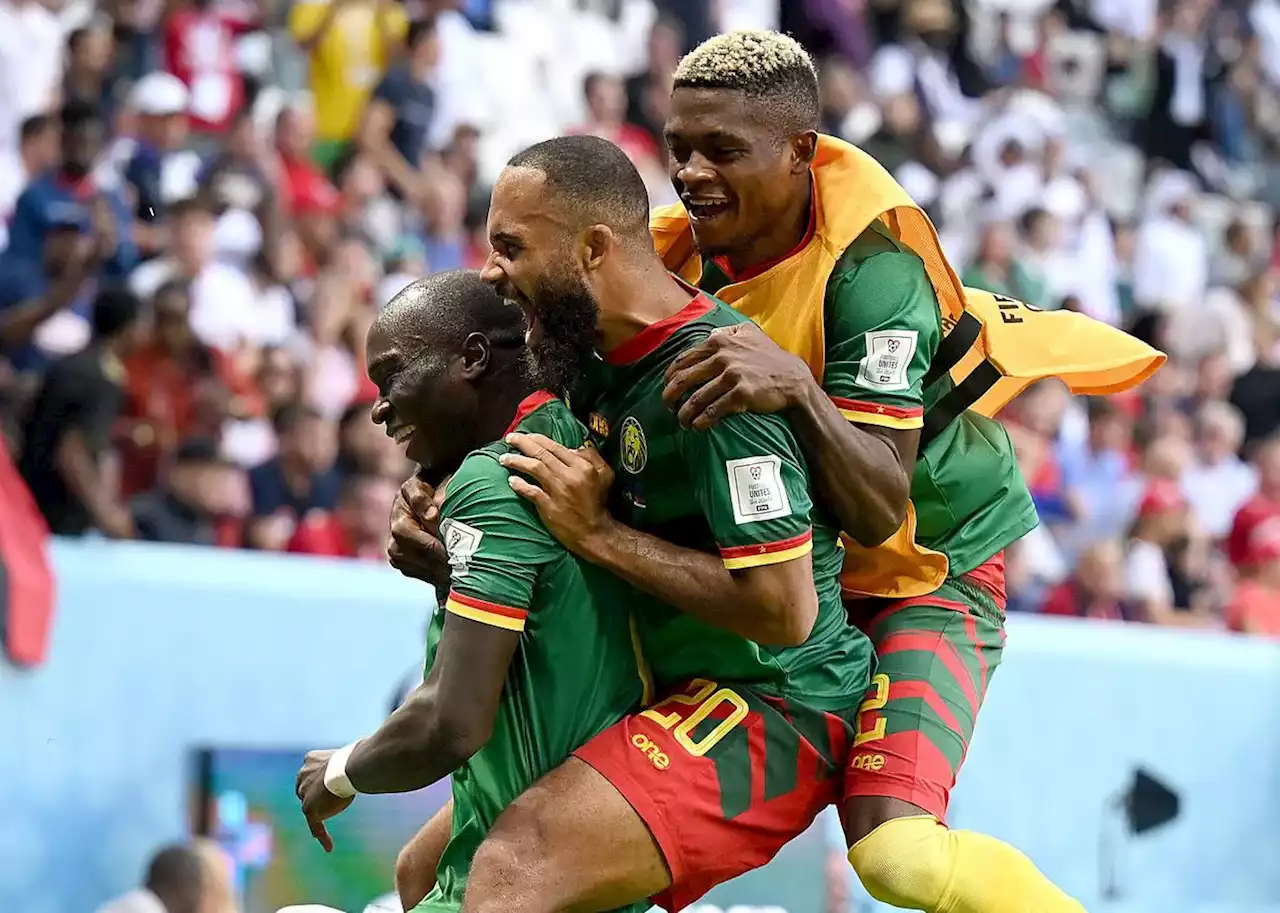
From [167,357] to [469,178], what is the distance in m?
3.19

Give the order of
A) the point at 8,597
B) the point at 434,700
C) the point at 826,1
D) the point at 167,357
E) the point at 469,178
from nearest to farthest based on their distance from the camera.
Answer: the point at 434,700 → the point at 8,597 → the point at 167,357 → the point at 469,178 → the point at 826,1

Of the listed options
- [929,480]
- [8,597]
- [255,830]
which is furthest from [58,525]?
[929,480]

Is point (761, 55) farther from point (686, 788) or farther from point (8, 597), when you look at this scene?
point (8, 597)

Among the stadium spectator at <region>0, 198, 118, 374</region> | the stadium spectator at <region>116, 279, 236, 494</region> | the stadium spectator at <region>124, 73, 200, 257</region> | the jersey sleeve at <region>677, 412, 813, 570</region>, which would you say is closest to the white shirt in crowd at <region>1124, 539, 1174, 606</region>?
the stadium spectator at <region>116, 279, 236, 494</region>

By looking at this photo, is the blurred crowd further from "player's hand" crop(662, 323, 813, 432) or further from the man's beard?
"player's hand" crop(662, 323, 813, 432)

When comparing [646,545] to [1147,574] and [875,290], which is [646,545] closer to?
[875,290]

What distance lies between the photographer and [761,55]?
14.2ft

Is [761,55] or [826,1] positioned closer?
[761,55]

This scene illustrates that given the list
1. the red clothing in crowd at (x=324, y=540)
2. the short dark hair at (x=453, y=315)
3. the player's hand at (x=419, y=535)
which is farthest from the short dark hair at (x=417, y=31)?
the short dark hair at (x=453, y=315)

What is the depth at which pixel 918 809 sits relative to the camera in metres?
4.34

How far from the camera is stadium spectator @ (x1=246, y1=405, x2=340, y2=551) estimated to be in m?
8.66

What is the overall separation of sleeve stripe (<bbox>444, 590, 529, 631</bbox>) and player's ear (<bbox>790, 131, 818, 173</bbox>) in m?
A: 1.22

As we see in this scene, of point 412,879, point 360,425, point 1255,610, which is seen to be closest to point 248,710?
point 360,425

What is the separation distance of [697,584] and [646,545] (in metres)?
0.12
